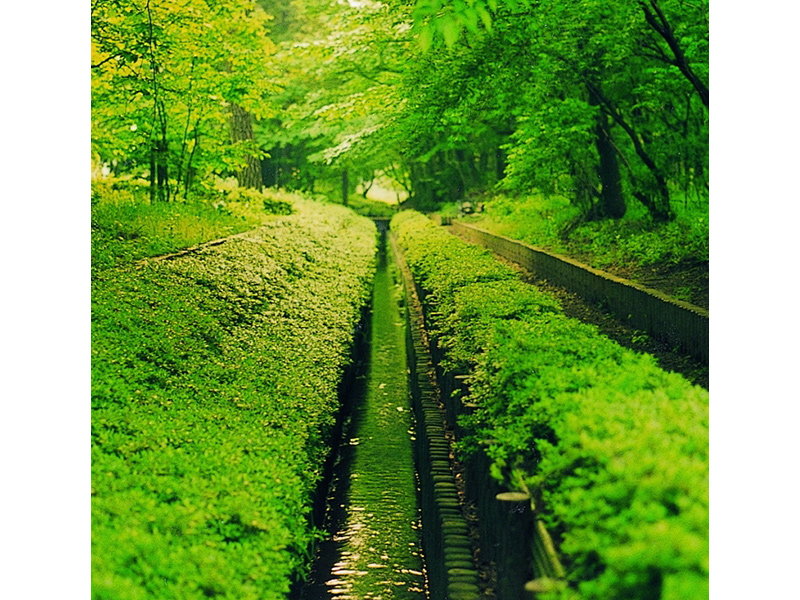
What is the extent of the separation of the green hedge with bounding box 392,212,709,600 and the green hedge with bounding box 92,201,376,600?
1101 mm

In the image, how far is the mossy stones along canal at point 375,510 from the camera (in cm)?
462

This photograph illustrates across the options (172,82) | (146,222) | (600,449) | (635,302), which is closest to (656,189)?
(635,302)

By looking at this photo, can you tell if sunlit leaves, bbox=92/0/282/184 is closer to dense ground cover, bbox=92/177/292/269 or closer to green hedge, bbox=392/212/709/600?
dense ground cover, bbox=92/177/292/269

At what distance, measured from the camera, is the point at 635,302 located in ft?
24.5

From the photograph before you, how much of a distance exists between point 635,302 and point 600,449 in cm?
550

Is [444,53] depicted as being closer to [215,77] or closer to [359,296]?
[359,296]

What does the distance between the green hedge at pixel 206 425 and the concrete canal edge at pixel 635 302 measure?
3.12m

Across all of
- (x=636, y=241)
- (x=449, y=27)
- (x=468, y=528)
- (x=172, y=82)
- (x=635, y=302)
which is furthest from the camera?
(x=172, y=82)

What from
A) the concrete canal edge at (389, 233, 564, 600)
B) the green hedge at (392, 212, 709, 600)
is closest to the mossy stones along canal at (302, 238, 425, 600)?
the concrete canal edge at (389, 233, 564, 600)

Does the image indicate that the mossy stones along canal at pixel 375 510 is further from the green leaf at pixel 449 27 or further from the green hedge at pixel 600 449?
the green leaf at pixel 449 27

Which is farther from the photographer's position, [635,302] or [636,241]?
[636,241]

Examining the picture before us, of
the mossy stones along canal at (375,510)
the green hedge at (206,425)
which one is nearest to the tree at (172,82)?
the green hedge at (206,425)

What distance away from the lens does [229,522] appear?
9.74 feet

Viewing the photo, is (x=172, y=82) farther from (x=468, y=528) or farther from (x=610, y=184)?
(x=468, y=528)
